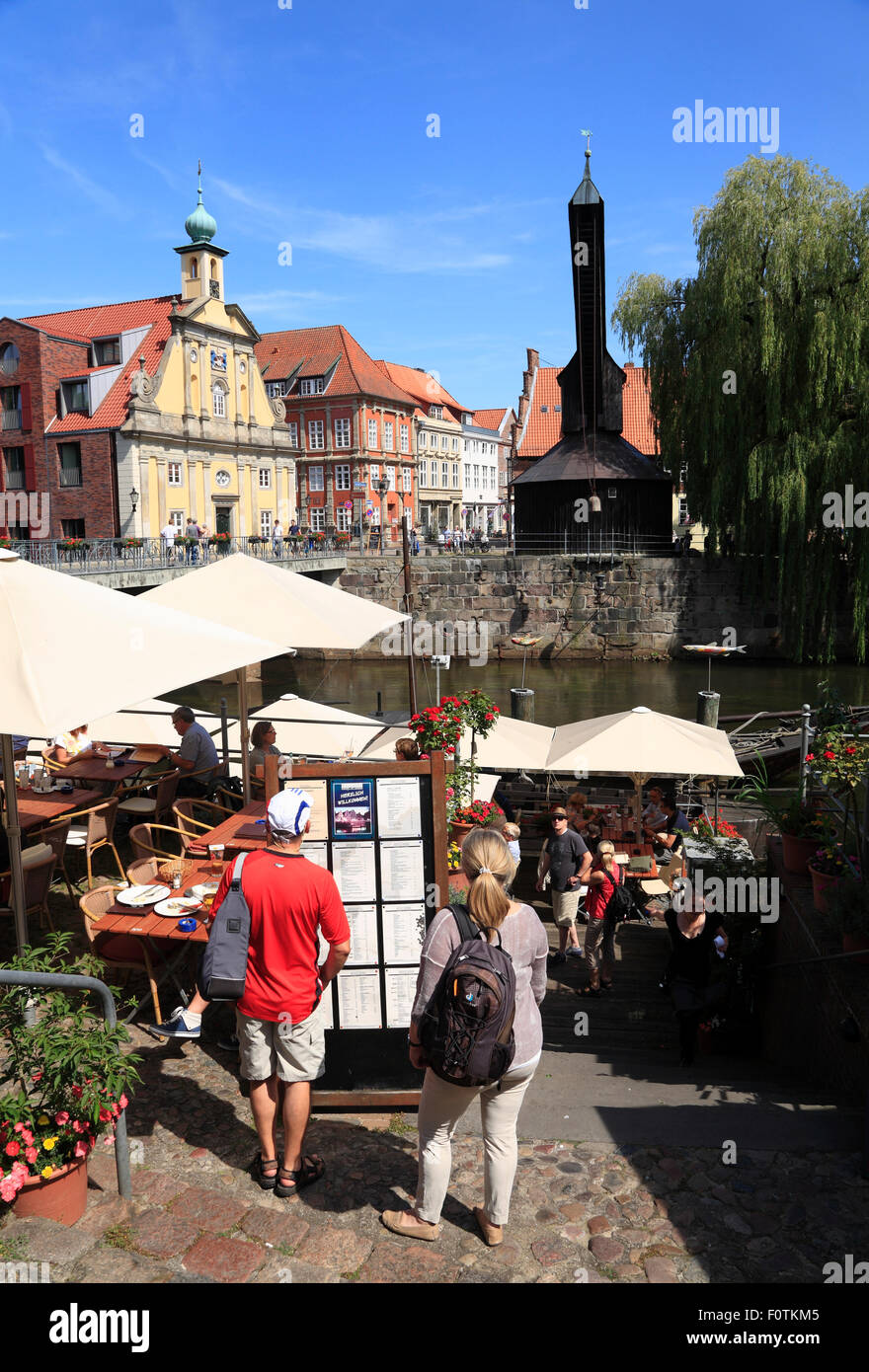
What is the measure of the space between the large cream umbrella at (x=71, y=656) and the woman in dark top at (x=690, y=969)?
126 inches

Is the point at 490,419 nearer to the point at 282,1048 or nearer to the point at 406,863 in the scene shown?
the point at 406,863

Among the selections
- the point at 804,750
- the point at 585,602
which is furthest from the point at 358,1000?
the point at 585,602

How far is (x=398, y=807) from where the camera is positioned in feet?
14.5

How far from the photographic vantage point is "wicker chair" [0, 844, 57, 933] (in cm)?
618

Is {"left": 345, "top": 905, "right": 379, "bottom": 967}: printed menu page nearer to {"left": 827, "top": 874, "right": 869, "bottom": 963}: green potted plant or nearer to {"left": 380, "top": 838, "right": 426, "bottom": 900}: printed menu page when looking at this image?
{"left": 380, "top": 838, "right": 426, "bottom": 900}: printed menu page

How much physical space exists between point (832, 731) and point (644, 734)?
131 inches

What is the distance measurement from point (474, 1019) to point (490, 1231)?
0.82 metres

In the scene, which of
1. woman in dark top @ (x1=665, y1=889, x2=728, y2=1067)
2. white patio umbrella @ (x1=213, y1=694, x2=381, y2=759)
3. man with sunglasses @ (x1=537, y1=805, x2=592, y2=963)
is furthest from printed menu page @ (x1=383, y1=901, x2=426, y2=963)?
white patio umbrella @ (x1=213, y1=694, x2=381, y2=759)

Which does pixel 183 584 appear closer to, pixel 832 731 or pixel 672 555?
pixel 832 731

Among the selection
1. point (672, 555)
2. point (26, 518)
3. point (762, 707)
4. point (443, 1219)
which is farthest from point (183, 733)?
point (26, 518)

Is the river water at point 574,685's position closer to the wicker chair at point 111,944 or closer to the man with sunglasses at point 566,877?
the man with sunglasses at point 566,877

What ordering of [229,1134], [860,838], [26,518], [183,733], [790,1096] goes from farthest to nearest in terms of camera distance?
[26,518] → [183,733] → [860,838] → [790,1096] → [229,1134]
